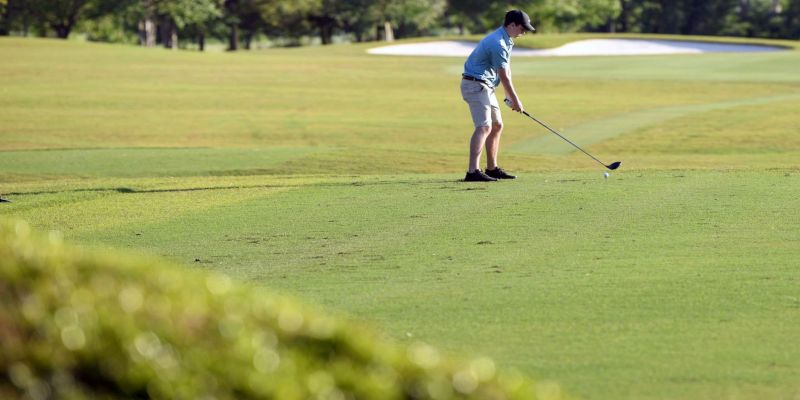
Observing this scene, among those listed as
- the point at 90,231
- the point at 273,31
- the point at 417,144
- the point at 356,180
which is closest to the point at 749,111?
the point at 417,144

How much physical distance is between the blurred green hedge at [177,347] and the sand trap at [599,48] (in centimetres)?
6332

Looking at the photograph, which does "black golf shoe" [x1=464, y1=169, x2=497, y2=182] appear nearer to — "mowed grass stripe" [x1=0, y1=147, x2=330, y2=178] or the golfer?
the golfer

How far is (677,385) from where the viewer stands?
228 inches

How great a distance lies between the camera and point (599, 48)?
7100cm

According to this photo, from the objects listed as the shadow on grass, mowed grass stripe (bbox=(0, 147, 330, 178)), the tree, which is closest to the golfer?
the shadow on grass

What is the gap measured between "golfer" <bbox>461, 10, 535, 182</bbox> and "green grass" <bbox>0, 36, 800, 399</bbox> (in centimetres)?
61

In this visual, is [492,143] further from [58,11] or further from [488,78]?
[58,11]

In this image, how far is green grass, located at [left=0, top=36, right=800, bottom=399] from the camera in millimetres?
6879

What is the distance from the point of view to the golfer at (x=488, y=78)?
15.1m

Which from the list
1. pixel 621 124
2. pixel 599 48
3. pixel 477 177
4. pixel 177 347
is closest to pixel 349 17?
pixel 599 48

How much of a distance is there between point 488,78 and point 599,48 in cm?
5688

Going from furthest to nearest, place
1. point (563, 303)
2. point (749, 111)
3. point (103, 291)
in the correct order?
point (749, 111)
point (563, 303)
point (103, 291)

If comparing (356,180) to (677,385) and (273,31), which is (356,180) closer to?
(677,385)

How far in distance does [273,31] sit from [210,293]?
3874 inches
